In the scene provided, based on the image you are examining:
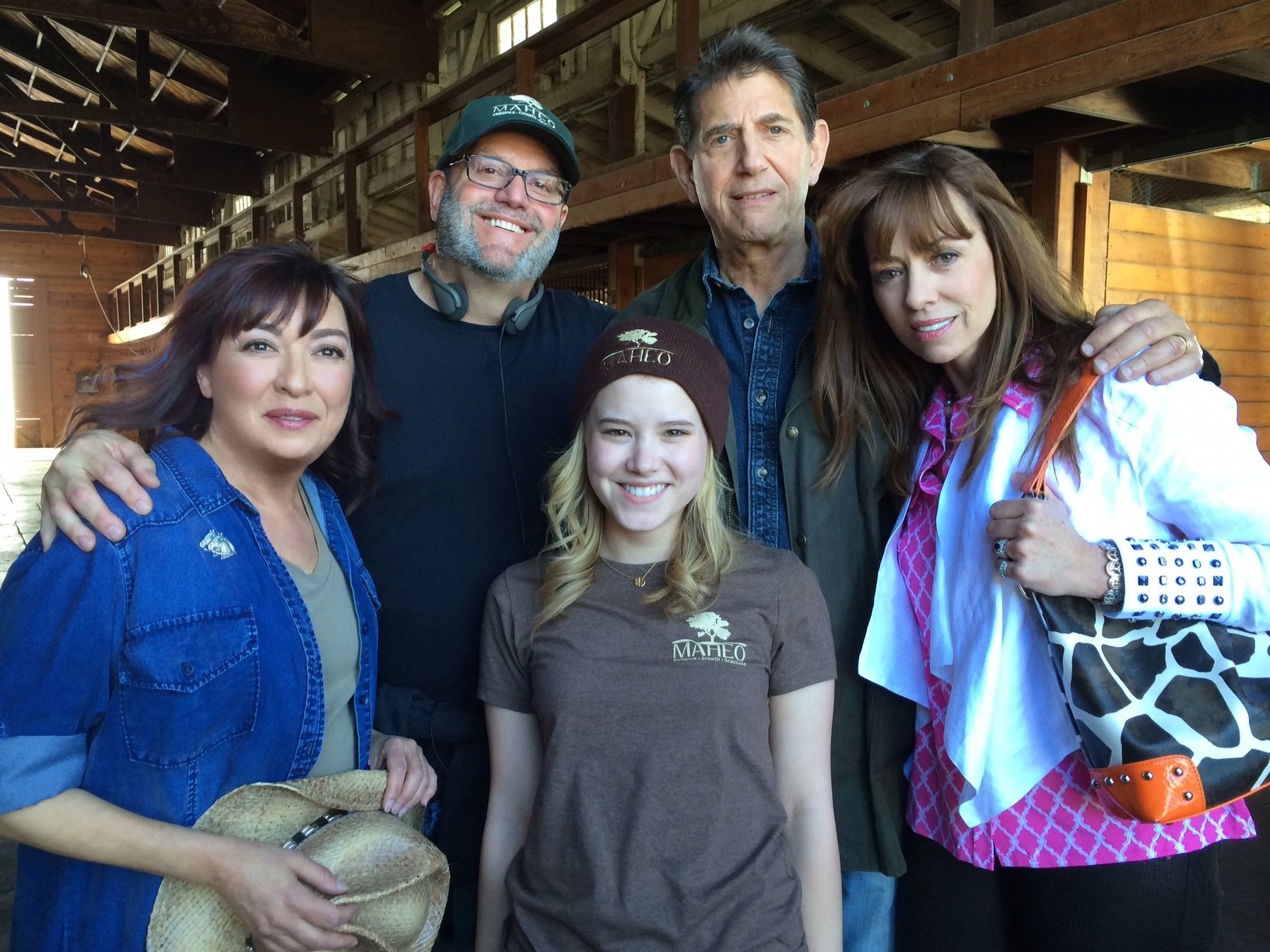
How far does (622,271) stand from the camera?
7.57 meters

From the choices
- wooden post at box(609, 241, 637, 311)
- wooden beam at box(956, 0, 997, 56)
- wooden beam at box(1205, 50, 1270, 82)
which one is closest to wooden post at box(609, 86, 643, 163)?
wooden post at box(609, 241, 637, 311)

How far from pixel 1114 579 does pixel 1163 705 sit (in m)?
0.21

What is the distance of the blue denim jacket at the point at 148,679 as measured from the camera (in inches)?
59.7

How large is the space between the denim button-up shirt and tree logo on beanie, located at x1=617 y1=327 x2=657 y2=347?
0.33m

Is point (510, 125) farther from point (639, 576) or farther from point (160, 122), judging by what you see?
point (160, 122)

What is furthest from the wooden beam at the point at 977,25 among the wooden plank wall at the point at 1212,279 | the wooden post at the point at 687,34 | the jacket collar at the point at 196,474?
the jacket collar at the point at 196,474

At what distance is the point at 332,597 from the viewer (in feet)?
6.51

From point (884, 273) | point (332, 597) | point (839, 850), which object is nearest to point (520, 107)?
point (884, 273)

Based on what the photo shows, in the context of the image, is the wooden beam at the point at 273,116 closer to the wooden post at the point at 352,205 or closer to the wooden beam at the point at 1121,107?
the wooden post at the point at 352,205

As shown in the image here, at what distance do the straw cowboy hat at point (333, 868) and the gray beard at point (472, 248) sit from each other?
123cm

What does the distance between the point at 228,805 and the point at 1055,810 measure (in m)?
1.41

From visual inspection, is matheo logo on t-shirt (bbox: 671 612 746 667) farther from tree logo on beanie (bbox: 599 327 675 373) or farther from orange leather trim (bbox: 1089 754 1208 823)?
orange leather trim (bbox: 1089 754 1208 823)

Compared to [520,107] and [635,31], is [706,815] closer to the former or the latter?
[520,107]

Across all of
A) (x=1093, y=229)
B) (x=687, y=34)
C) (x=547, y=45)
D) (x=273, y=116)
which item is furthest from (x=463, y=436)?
(x=273, y=116)
